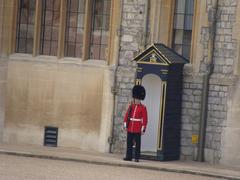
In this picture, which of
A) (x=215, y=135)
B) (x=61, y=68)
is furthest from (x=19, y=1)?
(x=215, y=135)

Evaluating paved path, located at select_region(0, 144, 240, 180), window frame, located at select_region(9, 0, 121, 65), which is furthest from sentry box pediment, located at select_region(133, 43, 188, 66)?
paved path, located at select_region(0, 144, 240, 180)

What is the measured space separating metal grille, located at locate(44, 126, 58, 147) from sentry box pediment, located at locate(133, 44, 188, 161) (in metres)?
2.21

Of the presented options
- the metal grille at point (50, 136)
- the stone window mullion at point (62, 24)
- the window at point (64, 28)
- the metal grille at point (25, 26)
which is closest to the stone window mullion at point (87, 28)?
the window at point (64, 28)

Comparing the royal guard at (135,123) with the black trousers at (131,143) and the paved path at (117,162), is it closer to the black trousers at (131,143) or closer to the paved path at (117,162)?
the black trousers at (131,143)

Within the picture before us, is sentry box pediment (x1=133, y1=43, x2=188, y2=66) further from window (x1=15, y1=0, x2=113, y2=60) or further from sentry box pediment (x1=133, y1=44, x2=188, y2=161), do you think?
window (x1=15, y1=0, x2=113, y2=60)

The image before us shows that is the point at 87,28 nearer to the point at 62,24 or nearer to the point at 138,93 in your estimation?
the point at 62,24

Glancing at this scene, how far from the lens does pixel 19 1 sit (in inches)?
1081

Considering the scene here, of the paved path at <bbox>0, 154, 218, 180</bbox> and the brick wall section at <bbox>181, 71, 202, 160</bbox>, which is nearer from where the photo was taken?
the paved path at <bbox>0, 154, 218, 180</bbox>

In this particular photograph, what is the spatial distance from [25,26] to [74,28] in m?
1.17

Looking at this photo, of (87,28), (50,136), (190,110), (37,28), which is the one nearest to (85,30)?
(87,28)

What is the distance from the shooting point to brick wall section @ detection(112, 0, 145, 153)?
26.2m

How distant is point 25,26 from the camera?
27500 millimetres

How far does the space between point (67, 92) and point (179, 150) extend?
9.39 ft

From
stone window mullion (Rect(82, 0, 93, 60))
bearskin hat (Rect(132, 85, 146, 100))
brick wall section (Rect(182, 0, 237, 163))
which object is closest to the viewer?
bearskin hat (Rect(132, 85, 146, 100))
